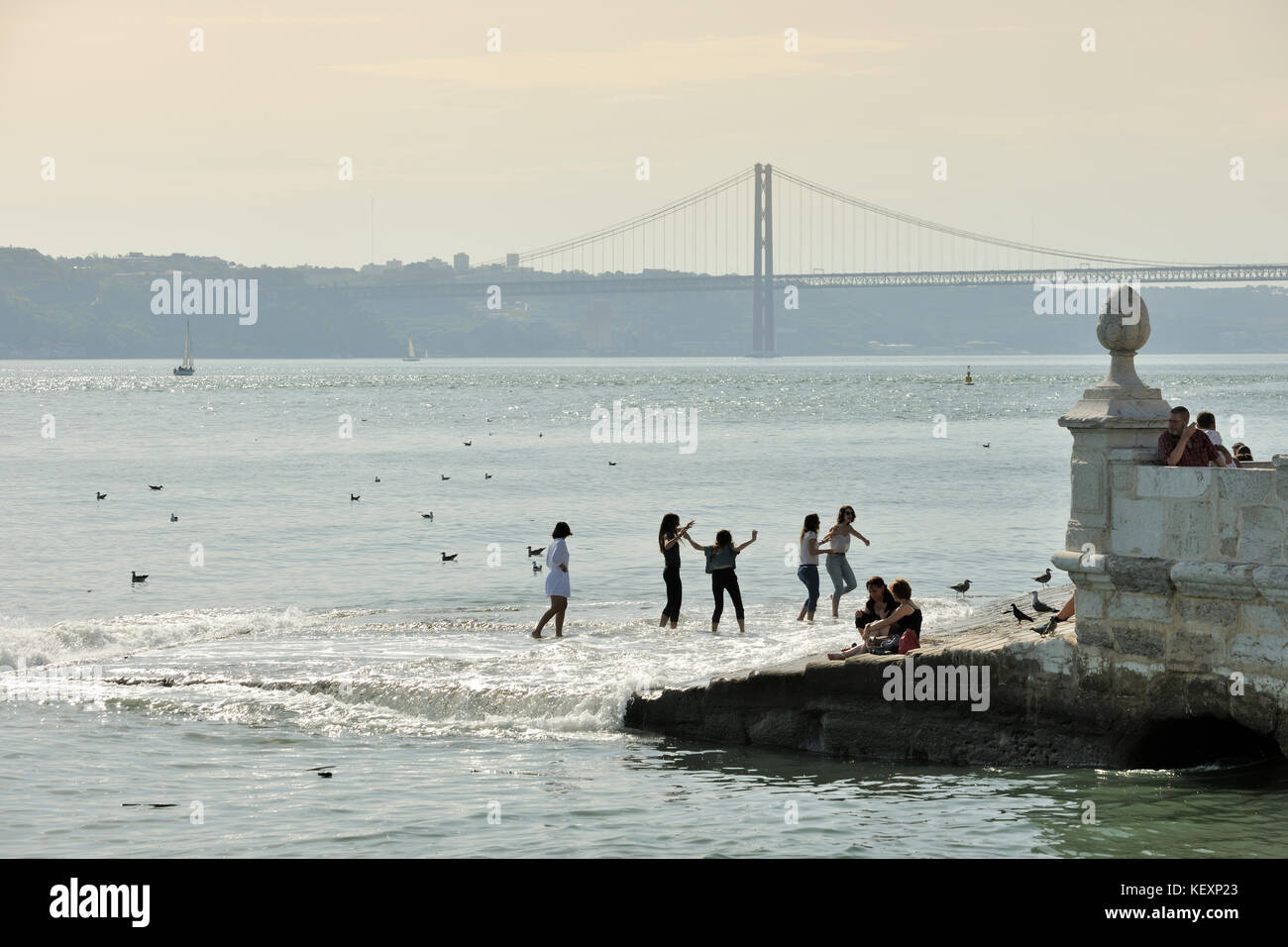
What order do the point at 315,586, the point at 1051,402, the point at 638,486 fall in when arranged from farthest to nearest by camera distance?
the point at 1051,402
the point at 638,486
the point at 315,586

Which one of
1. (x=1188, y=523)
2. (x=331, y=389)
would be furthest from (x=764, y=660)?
(x=331, y=389)

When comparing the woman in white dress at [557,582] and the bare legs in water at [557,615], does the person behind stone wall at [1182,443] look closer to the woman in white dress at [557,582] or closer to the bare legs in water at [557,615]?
the woman in white dress at [557,582]

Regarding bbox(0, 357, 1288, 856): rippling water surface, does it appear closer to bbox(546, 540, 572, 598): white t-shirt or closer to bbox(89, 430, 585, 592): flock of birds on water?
bbox(89, 430, 585, 592): flock of birds on water

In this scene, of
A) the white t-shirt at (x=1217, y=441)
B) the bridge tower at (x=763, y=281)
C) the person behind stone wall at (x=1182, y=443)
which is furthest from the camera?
the bridge tower at (x=763, y=281)

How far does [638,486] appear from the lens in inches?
1566

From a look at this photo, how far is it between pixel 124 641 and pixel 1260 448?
33116 mm

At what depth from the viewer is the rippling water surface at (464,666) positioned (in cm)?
935

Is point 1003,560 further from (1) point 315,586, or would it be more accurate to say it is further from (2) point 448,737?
(2) point 448,737

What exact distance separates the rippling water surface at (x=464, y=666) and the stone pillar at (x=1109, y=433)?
5.10 ft

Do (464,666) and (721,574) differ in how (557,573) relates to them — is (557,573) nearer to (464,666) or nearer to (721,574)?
(721,574)

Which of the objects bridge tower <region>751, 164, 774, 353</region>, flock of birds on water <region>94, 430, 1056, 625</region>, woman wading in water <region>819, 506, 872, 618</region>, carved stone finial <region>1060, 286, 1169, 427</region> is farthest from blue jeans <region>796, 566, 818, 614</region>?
bridge tower <region>751, 164, 774, 353</region>

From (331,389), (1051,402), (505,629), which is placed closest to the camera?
(505,629)

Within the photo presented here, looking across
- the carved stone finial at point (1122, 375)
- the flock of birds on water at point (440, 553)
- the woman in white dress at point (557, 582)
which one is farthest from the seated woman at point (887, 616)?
the flock of birds on water at point (440, 553)

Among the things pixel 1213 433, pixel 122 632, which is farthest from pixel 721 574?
pixel 122 632
